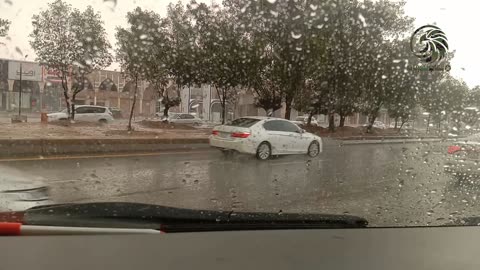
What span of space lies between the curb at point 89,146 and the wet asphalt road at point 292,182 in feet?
0.26

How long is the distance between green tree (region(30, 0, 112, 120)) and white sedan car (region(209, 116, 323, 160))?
131cm

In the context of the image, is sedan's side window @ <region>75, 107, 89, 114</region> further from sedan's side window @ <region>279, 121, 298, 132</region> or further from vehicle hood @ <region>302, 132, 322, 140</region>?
vehicle hood @ <region>302, 132, 322, 140</region>

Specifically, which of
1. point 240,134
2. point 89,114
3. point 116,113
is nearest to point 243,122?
point 240,134

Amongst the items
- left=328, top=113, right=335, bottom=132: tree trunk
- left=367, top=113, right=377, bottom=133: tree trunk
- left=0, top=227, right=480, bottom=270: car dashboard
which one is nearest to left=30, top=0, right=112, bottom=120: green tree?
left=0, top=227, right=480, bottom=270: car dashboard

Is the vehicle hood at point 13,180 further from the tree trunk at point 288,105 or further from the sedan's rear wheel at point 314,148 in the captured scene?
the sedan's rear wheel at point 314,148

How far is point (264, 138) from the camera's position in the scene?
4.70 metres

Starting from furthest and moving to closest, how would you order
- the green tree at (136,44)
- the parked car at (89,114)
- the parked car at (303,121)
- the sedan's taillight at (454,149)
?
the sedan's taillight at (454,149), the parked car at (303,121), the parked car at (89,114), the green tree at (136,44)

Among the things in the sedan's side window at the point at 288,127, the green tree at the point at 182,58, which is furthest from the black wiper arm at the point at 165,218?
the green tree at the point at 182,58

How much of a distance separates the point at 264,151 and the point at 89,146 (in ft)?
5.84

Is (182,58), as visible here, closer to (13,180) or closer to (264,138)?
(264,138)

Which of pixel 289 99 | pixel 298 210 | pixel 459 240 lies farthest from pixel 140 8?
pixel 459 240

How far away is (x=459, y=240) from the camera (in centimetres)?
383

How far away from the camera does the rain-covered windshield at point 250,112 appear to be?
4.03 metres

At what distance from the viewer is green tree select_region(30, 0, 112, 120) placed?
3879 mm
